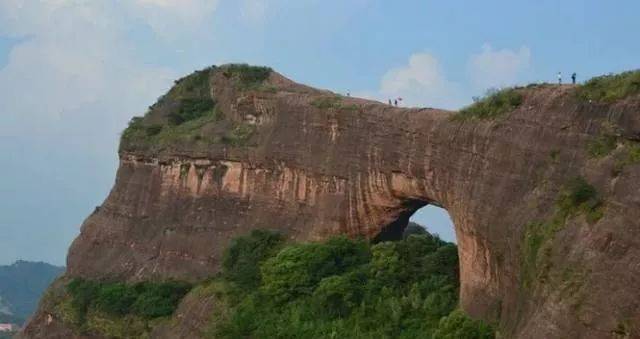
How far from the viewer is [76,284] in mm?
35844

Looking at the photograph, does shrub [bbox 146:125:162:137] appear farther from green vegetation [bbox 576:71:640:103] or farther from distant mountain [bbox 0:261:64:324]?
distant mountain [bbox 0:261:64:324]

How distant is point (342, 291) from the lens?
26.0 meters

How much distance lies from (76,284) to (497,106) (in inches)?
751

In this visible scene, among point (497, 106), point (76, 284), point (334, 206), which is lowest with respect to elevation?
point (76, 284)

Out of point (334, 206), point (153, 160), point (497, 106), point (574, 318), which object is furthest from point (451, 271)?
point (153, 160)

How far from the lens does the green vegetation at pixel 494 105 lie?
2092 centimetres

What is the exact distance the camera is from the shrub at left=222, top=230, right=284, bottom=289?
29.3m

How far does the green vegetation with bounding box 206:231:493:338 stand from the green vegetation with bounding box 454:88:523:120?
442cm

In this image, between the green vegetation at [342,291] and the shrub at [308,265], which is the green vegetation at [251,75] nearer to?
the green vegetation at [342,291]

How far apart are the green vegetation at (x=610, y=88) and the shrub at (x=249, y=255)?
12.9 meters

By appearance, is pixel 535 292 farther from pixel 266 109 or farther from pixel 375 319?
pixel 266 109

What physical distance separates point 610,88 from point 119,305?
19130 millimetres

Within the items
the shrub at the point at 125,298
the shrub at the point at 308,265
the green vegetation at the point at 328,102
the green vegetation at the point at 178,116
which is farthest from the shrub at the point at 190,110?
the shrub at the point at 308,265

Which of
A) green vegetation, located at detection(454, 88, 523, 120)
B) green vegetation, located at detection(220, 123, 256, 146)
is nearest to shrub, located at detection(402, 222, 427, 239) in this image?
green vegetation, located at detection(220, 123, 256, 146)
